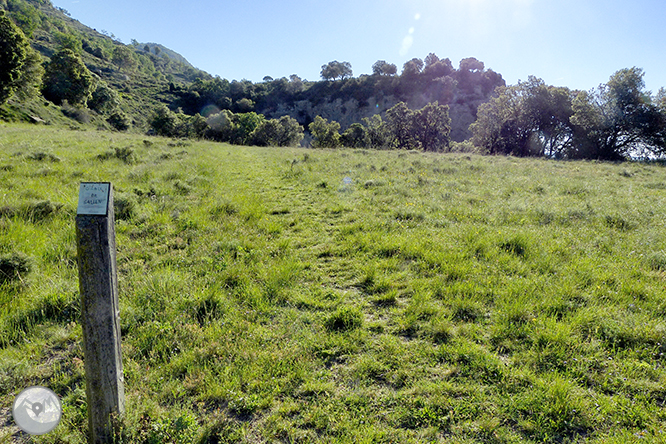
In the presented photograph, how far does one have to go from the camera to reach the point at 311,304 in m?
5.43

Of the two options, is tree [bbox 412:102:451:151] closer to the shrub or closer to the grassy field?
the grassy field

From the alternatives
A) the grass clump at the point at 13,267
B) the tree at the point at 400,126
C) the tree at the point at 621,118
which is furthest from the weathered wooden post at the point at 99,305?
the tree at the point at 400,126

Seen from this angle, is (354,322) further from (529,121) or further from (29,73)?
(29,73)

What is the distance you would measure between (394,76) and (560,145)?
80671 millimetres

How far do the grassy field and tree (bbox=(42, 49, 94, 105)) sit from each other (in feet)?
236

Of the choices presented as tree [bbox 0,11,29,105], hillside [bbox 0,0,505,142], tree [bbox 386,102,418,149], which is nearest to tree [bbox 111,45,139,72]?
hillside [bbox 0,0,505,142]

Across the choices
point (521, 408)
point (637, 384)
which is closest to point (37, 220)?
point (521, 408)

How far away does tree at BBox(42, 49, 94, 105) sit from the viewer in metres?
61.8

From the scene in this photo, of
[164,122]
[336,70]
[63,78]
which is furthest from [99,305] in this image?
[336,70]

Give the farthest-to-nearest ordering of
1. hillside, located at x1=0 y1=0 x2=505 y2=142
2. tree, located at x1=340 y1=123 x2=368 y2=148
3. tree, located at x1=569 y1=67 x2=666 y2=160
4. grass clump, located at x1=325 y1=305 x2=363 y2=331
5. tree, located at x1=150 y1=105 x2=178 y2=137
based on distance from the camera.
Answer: hillside, located at x1=0 y1=0 x2=505 y2=142
tree, located at x1=340 y1=123 x2=368 y2=148
tree, located at x1=150 y1=105 x2=178 y2=137
tree, located at x1=569 y1=67 x2=666 y2=160
grass clump, located at x1=325 y1=305 x2=363 y2=331

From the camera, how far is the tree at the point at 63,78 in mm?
61781

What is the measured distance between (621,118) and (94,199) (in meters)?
53.0

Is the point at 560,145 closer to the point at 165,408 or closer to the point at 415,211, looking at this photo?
the point at 415,211

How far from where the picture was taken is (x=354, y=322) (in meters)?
4.90
